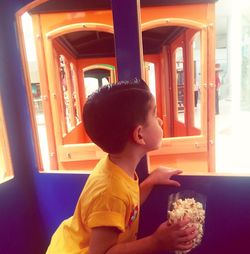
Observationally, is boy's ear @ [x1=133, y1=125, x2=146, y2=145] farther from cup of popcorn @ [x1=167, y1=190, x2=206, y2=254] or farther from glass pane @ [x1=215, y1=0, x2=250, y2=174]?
glass pane @ [x1=215, y1=0, x2=250, y2=174]

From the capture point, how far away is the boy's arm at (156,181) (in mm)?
1270

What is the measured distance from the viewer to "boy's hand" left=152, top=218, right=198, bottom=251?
86 centimetres

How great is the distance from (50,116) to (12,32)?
119cm

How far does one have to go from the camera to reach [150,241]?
2.96 feet

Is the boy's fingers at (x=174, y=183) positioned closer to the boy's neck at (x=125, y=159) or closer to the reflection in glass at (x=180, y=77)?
the boy's neck at (x=125, y=159)

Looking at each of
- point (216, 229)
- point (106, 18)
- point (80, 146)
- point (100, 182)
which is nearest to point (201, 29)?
point (106, 18)

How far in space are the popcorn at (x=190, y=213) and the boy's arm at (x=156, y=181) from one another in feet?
0.86

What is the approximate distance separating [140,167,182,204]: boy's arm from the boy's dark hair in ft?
1.19

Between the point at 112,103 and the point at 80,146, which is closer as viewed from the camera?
the point at 112,103

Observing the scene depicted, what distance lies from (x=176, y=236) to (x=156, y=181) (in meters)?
0.43

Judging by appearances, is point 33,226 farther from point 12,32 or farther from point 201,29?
point 201,29

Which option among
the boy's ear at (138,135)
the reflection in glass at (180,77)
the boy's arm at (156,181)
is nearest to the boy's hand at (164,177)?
the boy's arm at (156,181)

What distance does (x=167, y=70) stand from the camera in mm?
3768

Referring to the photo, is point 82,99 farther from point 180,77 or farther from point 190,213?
point 190,213
